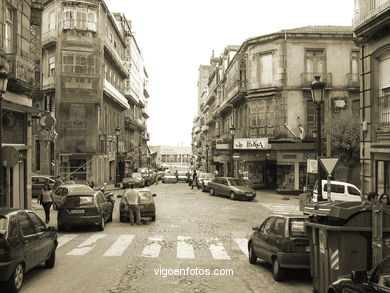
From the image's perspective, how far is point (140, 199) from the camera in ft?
66.1

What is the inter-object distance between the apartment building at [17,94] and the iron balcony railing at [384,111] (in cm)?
1338

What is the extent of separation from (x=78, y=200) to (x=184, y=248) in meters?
4.95

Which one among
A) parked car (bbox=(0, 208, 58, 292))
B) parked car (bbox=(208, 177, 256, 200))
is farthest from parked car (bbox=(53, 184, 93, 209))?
parked car (bbox=(0, 208, 58, 292))

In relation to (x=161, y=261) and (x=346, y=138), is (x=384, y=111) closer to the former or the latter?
(x=161, y=261)

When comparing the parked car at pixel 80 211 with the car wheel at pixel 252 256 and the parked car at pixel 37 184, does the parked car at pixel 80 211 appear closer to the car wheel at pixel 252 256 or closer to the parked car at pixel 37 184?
the car wheel at pixel 252 256

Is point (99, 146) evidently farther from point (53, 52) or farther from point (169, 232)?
point (169, 232)

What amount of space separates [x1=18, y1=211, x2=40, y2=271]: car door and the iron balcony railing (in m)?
11.8

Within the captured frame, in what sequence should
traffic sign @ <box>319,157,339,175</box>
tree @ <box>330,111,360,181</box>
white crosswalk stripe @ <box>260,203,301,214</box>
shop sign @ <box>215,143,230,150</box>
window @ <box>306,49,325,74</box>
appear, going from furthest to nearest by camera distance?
shop sign @ <box>215,143,230,150</box> → window @ <box>306,49,325,74</box> → tree @ <box>330,111,360,181</box> → white crosswalk stripe @ <box>260,203,301,214</box> → traffic sign @ <box>319,157,339,175</box>

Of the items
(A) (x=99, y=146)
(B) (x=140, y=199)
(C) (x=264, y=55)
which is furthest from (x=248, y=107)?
(B) (x=140, y=199)

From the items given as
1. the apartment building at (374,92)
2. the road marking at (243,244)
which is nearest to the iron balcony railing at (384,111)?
the apartment building at (374,92)

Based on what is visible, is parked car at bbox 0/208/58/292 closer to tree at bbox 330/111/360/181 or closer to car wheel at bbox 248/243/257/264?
car wheel at bbox 248/243/257/264

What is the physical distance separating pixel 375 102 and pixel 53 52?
3332cm

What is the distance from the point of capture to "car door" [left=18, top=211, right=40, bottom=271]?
945 centimetres

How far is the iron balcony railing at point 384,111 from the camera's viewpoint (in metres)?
16.3
